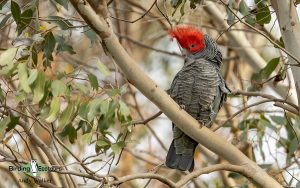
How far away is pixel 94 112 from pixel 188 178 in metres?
0.63

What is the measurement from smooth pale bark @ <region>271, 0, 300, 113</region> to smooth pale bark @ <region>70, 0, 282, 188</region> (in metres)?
0.49

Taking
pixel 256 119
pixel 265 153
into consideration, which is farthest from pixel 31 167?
pixel 265 153

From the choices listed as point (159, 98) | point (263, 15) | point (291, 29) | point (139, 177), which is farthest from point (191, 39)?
point (139, 177)

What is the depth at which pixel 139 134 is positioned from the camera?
6348 mm

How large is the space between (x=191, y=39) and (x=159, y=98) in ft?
3.08

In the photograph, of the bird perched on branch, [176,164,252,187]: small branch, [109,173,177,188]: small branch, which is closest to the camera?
[109,173,177,188]: small branch

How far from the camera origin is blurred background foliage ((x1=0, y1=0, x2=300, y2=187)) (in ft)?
9.72

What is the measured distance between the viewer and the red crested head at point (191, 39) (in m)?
3.55

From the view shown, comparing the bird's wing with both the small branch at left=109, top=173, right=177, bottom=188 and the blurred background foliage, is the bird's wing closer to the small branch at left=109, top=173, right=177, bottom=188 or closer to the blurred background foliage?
the blurred background foliage

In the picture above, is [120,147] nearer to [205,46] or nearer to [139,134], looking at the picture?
[205,46]

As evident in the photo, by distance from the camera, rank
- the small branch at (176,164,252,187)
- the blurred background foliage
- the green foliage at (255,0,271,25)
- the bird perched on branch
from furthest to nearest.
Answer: the bird perched on branch, the green foliage at (255,0,271,25), the blurred background foliage, the small branch at (176,164,252,187)

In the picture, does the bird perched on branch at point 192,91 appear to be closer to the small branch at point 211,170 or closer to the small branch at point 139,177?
the small branch at point 211,170

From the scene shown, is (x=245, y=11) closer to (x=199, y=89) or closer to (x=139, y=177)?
(x=199, y=89)

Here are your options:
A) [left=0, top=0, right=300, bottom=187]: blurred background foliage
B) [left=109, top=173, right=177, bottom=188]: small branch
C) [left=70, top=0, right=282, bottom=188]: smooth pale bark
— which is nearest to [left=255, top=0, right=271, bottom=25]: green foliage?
[left=0, top=0, right=300, bottom=187]: blurred background foliage
